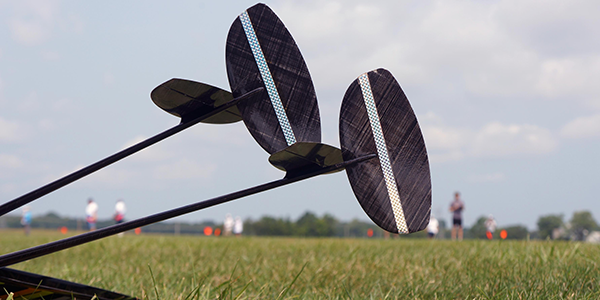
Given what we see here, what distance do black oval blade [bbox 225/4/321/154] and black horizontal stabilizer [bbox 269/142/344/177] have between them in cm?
15

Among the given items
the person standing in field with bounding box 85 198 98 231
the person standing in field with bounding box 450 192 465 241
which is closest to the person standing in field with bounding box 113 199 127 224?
the person standing in field with bounding box 85 198 98 231

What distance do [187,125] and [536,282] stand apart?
1.97 meters

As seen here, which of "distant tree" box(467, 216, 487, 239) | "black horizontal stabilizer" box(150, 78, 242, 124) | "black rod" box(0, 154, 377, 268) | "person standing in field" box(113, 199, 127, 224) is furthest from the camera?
Result: "person standing in field" box(113, 199, 127, 224)

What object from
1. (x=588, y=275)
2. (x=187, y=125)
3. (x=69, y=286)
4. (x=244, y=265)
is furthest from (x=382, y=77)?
(x=244, y=265)

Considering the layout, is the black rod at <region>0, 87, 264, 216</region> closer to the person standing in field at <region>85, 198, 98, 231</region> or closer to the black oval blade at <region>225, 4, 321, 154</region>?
the black oval blade at <region>225, 4, 321, 154</region>

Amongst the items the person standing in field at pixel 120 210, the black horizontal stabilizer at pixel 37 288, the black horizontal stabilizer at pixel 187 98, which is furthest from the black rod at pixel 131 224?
the person standing in field at pixel 120 210

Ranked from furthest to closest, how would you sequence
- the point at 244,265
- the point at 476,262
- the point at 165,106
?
the point at 244,265 < the point at 476,262 < the point at 165,106

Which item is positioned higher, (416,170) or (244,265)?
(416,170)

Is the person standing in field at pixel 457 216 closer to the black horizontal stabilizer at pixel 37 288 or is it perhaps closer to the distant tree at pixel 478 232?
the distant tree at pixel 478 232

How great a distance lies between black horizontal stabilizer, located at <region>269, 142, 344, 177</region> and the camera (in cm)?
128

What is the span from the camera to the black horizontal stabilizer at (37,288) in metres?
1.47

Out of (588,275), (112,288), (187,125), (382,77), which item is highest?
(382,77)

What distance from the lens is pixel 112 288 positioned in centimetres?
251

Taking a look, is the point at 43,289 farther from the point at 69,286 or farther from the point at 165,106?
the point at 165,106
